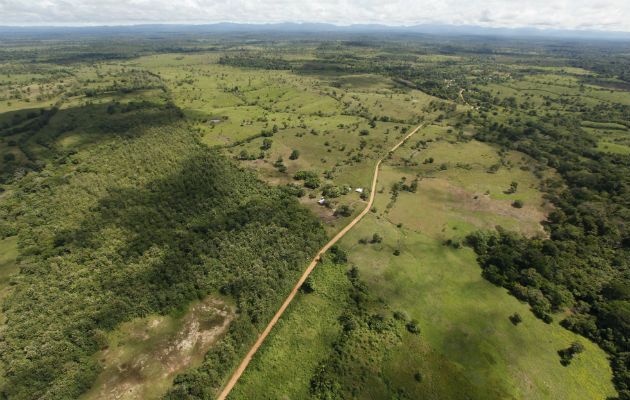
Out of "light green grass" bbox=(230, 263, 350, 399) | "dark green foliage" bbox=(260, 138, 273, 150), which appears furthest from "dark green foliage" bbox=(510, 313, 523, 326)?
"dark green foliage" bbox=(260, 138, 273, 150)

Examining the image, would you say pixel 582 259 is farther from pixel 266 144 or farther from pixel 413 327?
pixel 266 144

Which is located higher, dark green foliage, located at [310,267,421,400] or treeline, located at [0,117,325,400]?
treeline, located at [0,117,325,400]

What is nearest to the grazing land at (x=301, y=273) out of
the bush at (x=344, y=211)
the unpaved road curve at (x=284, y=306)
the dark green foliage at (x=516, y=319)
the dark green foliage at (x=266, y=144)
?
the dark green foliage at (x=516, y=319)

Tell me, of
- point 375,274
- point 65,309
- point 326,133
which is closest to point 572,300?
point 375,274

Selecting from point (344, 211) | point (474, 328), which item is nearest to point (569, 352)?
point (474, 328)

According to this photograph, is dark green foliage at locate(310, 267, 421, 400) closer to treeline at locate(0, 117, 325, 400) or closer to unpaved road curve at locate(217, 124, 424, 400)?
unpaved road curve at locate(217, 124, 424, 400)

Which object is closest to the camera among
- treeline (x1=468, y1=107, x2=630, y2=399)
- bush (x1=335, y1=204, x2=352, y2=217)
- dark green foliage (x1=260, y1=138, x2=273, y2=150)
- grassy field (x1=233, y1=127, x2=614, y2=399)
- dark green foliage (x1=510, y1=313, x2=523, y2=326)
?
grassy field (x1=233, y1=127, x2=614, y2=399)

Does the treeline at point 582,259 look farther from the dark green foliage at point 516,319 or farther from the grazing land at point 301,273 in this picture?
the dark green foliage at point 516,319

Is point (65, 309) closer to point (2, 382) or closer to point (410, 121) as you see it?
point (2, 382)
